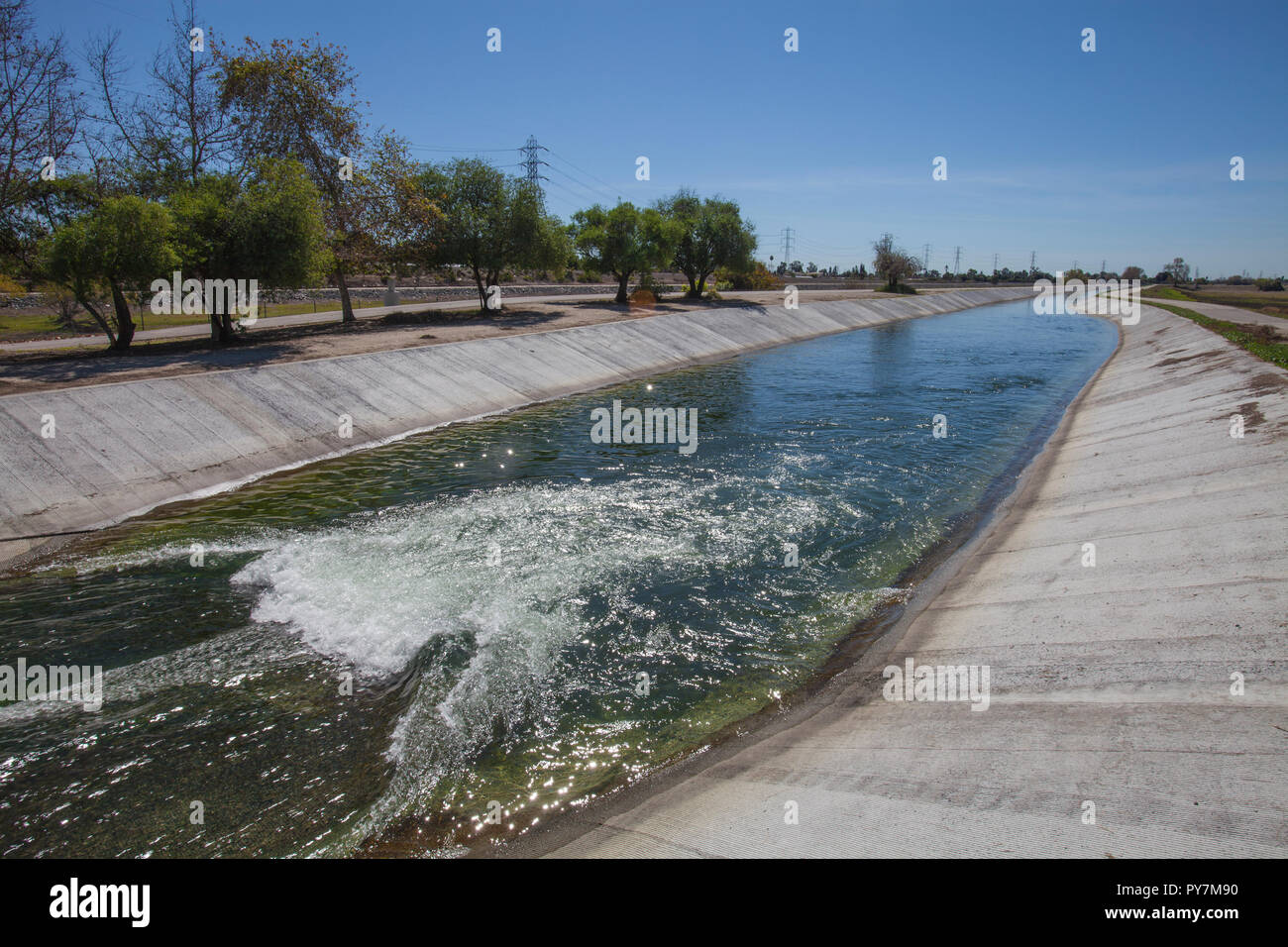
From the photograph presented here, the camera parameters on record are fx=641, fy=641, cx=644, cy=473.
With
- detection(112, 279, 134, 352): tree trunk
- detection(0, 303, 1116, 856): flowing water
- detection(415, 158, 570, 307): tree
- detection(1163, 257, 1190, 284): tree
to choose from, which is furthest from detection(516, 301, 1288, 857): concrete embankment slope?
detection(1163, 257, 1190, 284): tree

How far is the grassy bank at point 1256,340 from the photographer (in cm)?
2519

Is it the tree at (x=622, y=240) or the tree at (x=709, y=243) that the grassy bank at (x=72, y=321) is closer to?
the tree at (x=622, y=240)

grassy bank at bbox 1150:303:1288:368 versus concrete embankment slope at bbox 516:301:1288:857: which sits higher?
grassy bank at bbox 1150:303:1288:368

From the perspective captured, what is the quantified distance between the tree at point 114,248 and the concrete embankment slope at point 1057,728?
88.7 feet

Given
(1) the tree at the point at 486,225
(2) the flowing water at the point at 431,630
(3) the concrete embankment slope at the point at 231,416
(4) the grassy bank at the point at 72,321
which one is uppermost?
(1) the tree at the point at 486,225

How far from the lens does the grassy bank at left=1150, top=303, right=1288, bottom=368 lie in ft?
82.6

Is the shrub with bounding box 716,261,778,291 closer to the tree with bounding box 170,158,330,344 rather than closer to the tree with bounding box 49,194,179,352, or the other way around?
the tree with bounding box 170,158,330,344

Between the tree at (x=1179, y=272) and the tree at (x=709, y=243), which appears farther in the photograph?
the tree at (x=1179, y=272)

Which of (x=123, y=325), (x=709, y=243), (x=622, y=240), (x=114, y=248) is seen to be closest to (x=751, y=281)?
(x=709, y=243)

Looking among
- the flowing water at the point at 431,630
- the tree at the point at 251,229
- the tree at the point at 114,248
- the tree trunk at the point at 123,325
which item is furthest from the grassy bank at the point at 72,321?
the flowing water at the point at 431,630

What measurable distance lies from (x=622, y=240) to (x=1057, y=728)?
191ft

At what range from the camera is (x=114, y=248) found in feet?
75.9

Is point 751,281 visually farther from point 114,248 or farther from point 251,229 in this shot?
point 114,248

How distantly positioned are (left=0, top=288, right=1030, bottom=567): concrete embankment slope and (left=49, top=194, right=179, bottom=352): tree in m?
5.78
